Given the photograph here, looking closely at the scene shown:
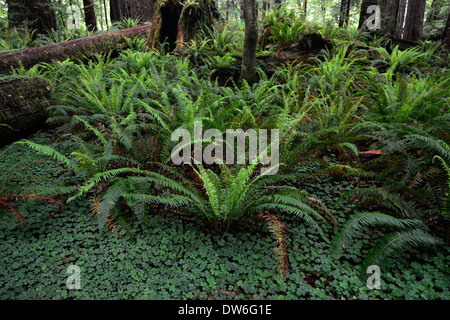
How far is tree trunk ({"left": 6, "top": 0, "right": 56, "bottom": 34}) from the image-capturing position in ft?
22.1

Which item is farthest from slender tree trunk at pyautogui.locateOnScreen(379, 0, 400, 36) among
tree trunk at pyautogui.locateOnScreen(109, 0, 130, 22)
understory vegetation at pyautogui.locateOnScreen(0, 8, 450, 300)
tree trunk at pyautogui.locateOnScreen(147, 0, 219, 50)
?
tree trunk at pyautogui.locateOnScreen(109, 0, 130, 22)

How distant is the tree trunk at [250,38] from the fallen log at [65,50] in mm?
3679

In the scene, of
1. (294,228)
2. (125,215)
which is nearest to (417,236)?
(294,228)

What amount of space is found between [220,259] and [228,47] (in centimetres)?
517

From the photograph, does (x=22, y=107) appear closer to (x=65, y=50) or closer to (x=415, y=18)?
(x=65, y=50)

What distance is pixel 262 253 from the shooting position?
70.2 inches

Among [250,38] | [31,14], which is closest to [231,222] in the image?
[250,38]

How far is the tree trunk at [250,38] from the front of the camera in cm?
336

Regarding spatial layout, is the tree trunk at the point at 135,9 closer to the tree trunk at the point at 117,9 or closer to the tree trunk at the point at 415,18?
the tree trunk at the point at 117,9

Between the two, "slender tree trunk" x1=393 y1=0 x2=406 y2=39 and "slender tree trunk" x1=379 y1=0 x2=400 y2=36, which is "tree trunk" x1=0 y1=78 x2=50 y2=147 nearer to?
"slender tree trunk" x1=379 y1=0 x2=400 y2=36

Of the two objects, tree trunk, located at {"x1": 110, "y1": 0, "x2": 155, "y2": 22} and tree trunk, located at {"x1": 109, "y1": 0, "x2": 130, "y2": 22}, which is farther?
tree trunk, located at {"x1": 109, "y1": 0, "x2": 130, "y2": 22}

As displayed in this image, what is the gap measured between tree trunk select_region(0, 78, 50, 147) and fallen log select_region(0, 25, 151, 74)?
1400 mm

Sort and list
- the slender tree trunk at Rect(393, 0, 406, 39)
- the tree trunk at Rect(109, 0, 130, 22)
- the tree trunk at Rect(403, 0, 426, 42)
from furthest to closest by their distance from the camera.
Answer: the tree trunk at Rect(109, 0, 130, 22) < the tree trunk at Rect(403, 0, 426, 42) < the slender tree trunk at Rect(393, 0, 406, 39)
